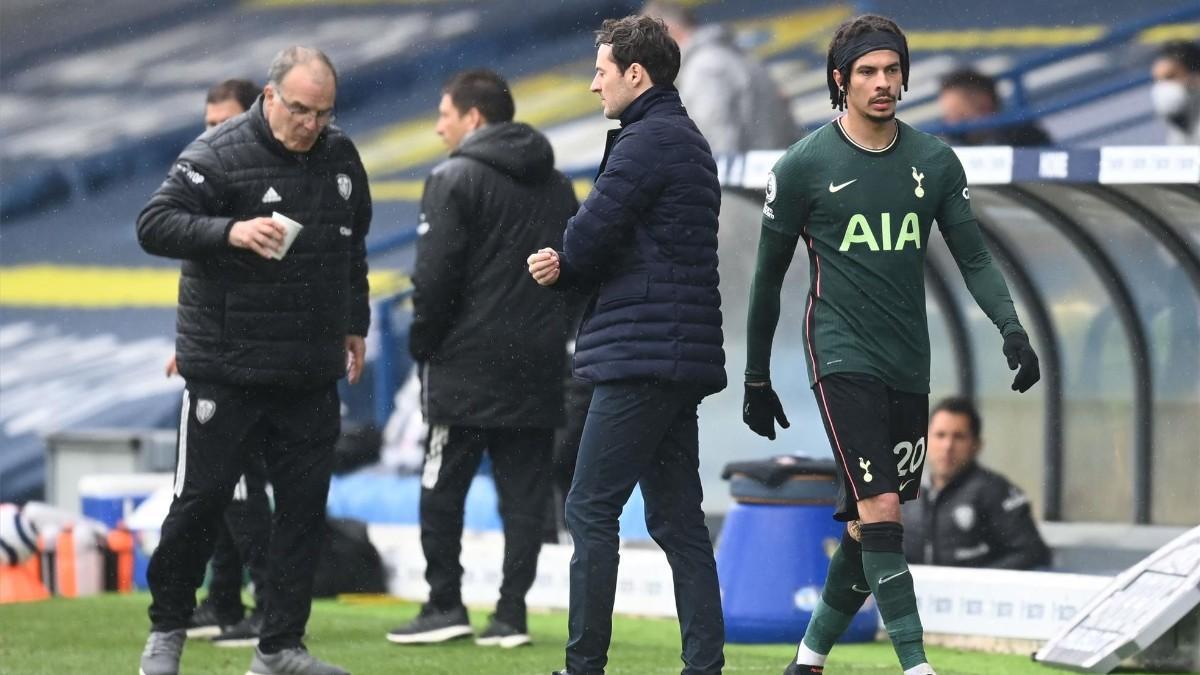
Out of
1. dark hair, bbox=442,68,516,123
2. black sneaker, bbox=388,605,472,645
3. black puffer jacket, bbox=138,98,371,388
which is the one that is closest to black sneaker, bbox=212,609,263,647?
black sneaker, bbox=388,605,472,645

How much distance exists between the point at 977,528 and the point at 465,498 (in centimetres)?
228

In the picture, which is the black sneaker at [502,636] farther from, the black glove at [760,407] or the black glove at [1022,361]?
the black glove at [1022,361]

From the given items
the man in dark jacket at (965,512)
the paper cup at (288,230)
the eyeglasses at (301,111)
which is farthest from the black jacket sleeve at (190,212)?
the man in dark jacket at (965,512)

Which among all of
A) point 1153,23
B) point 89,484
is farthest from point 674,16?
point 89,484

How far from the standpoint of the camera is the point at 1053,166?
8.03m

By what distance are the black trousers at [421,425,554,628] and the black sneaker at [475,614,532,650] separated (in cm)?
3

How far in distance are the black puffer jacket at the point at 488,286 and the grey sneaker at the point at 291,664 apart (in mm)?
1549

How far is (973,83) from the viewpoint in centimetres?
1234

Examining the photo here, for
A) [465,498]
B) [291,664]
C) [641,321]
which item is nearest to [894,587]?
[641,321]

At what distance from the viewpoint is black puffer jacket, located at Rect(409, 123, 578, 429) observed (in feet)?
26.6

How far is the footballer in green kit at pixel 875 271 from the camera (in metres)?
5.86

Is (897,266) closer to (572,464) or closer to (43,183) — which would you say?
(572,464)

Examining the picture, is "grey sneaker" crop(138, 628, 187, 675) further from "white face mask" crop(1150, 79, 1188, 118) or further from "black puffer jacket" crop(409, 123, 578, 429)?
"white face mask" crop(1150, 79, 1188, 118)

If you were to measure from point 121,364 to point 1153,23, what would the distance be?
887 centimetres
